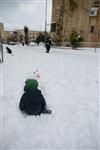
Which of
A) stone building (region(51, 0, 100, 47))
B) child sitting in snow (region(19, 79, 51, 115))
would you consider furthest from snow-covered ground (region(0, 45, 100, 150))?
stone building (region(51, 0, 100, 47))

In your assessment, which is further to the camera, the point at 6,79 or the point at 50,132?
the point at 6,79

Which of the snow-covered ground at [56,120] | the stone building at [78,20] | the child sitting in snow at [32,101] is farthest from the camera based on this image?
the stone building at [78,20]

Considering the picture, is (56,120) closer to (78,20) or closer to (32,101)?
(32,101)

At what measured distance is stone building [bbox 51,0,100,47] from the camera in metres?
37.7

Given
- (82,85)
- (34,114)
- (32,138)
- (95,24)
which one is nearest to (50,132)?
(32,138)

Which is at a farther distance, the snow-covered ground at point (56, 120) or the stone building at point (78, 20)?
the stone building at point (78, 20)

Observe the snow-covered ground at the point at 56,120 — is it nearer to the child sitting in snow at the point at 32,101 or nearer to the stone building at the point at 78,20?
the child sitting in snow at the point at 32,101

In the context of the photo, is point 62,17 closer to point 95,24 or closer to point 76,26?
point 76,26

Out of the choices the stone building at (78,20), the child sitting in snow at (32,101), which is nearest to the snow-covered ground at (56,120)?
the child sitting in snow at (32,101)

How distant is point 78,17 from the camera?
39531 millimetres

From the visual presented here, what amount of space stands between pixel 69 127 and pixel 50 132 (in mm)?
507

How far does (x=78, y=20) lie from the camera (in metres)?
39.4

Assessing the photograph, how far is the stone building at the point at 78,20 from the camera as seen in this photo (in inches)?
1483

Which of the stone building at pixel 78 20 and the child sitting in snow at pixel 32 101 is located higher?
the stone building at pixel 78 20
